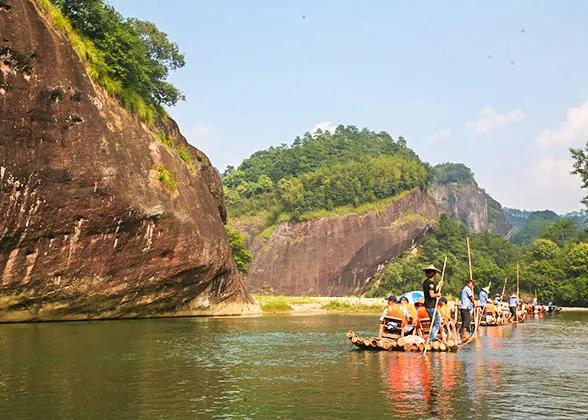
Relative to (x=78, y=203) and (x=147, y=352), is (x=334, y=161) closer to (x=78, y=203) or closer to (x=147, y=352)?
(x=78, y=203)

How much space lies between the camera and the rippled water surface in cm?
1277

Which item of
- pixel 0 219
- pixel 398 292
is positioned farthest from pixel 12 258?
pixel 398 292

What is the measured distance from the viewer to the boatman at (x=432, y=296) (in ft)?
72.5

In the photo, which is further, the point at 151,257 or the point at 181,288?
the point at 181,288

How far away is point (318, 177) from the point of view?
410 ft

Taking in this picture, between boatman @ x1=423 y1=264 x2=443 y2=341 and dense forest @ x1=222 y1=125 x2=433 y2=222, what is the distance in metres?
93.3

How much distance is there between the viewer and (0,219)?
3222cm

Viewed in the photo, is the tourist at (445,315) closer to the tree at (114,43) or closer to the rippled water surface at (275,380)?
the rippled water surface at (275,380)

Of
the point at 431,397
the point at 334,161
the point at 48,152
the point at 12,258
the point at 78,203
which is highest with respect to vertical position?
the point at 334,161

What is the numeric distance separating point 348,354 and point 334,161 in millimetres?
126619

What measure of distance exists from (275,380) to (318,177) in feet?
357

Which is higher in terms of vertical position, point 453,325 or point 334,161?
point 334,161

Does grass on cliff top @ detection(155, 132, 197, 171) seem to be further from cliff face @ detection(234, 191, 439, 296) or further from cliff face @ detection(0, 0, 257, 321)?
cliff face @ detection(234, 191, 439, 296)

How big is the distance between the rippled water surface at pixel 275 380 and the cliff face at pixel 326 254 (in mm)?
84345
